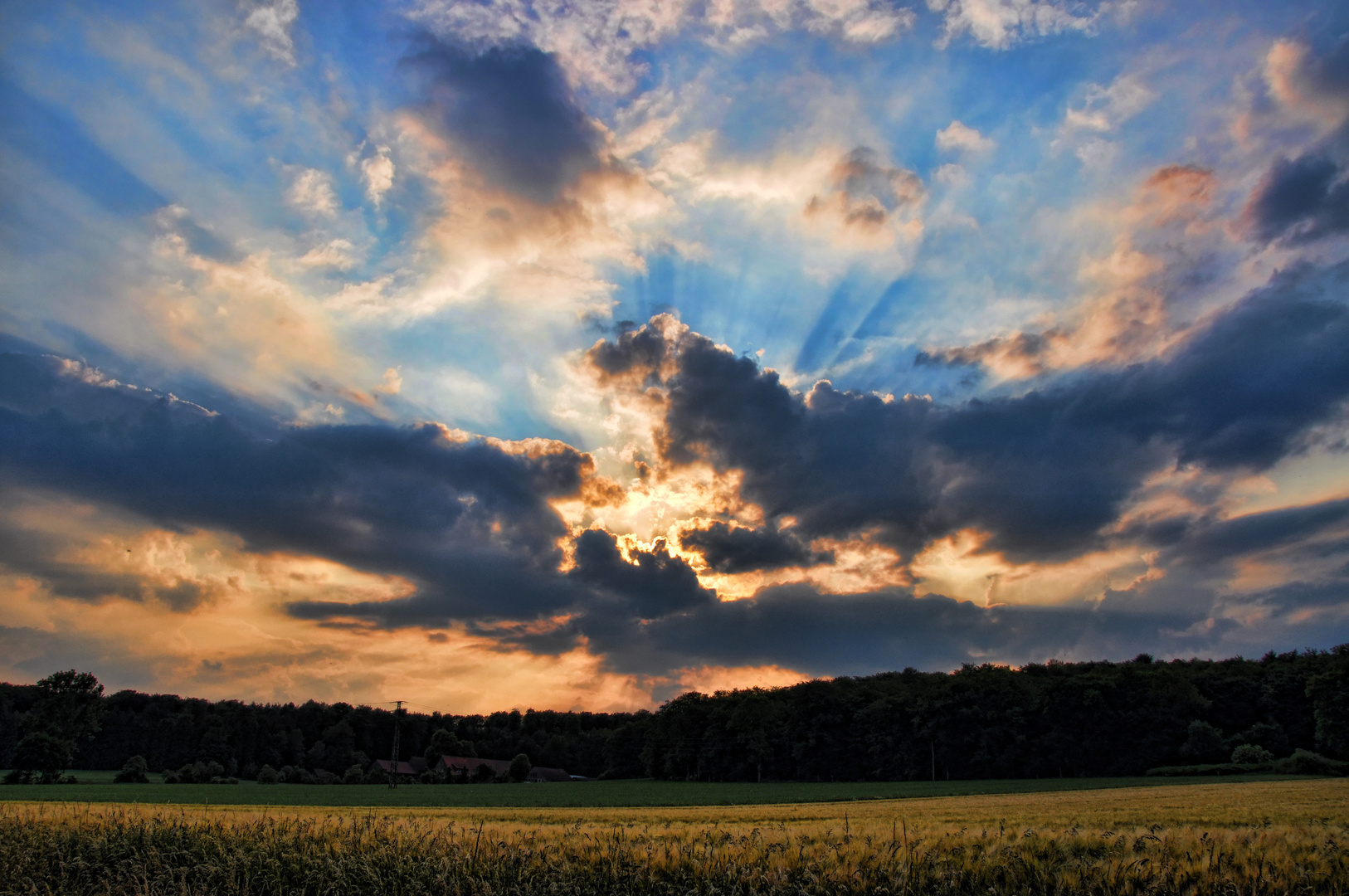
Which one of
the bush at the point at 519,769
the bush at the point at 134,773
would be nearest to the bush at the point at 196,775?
the bush at the point at 134,773

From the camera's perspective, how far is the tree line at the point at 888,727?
10244cm

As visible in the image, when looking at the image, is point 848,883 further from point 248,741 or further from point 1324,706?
point 248,741

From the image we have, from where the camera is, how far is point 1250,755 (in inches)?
3637

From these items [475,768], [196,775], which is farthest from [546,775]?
[196,775]

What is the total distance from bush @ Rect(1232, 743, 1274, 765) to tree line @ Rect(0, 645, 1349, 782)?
0.66 ft

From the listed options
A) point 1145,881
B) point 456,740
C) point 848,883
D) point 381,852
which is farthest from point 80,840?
point 456,740

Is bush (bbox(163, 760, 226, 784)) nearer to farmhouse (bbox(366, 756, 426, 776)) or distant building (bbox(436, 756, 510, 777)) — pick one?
farmhouse (bbox(366, 756, 426, 776))

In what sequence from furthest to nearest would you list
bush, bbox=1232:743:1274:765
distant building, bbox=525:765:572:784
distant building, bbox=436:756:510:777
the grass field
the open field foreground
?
distant building, bbox=525:765:572:784, distant building, bbox=436:756:510:777, bush, bbox=1232:743:1274:765, the grass field, the open field foreground

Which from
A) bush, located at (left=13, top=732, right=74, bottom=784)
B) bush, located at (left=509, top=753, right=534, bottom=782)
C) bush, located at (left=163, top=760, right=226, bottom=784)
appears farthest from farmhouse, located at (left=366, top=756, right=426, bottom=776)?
bush, located at (left=13, top=732, right=74, bottom=784)

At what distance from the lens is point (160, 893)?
446 inches

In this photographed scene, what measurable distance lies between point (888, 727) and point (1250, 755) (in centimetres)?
4849

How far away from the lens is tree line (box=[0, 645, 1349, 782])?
102 meters

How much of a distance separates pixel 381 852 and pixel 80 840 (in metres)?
7.26

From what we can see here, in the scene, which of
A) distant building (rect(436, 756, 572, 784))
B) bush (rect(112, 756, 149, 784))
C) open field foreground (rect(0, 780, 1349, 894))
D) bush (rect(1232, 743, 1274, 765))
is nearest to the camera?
open field foreground (rect(0, 780, 1349, 894))
